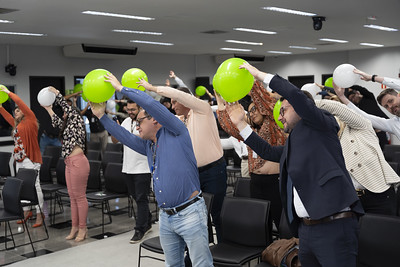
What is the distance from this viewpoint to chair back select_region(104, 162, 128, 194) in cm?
573

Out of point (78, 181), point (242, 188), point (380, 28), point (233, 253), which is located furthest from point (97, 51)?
point (233, 253)

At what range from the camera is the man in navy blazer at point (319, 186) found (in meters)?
2.24

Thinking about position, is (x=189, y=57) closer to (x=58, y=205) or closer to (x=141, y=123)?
(x=58, y=205)

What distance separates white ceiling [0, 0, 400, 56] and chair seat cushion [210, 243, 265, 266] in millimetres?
4258

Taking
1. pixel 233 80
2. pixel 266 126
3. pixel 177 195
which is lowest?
pixel 177 195

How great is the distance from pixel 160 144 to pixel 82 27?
687 centimetres

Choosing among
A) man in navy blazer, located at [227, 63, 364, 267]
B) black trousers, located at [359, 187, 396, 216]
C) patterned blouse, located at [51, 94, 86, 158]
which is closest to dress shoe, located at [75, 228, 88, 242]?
patterned blouse, located at [51, 94, 86, 158]

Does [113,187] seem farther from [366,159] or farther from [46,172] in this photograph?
[366,159]

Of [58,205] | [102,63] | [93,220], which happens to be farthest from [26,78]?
[93,220]

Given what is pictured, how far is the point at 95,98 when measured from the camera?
3.08 m

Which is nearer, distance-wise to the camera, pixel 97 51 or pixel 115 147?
pixel 115 147

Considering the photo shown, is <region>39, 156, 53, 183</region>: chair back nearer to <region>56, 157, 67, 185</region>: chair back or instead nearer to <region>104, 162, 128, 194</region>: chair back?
<region>56, 157, 67, 185</region>: chair back

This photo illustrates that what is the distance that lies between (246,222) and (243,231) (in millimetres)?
75

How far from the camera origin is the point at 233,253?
3373mm
